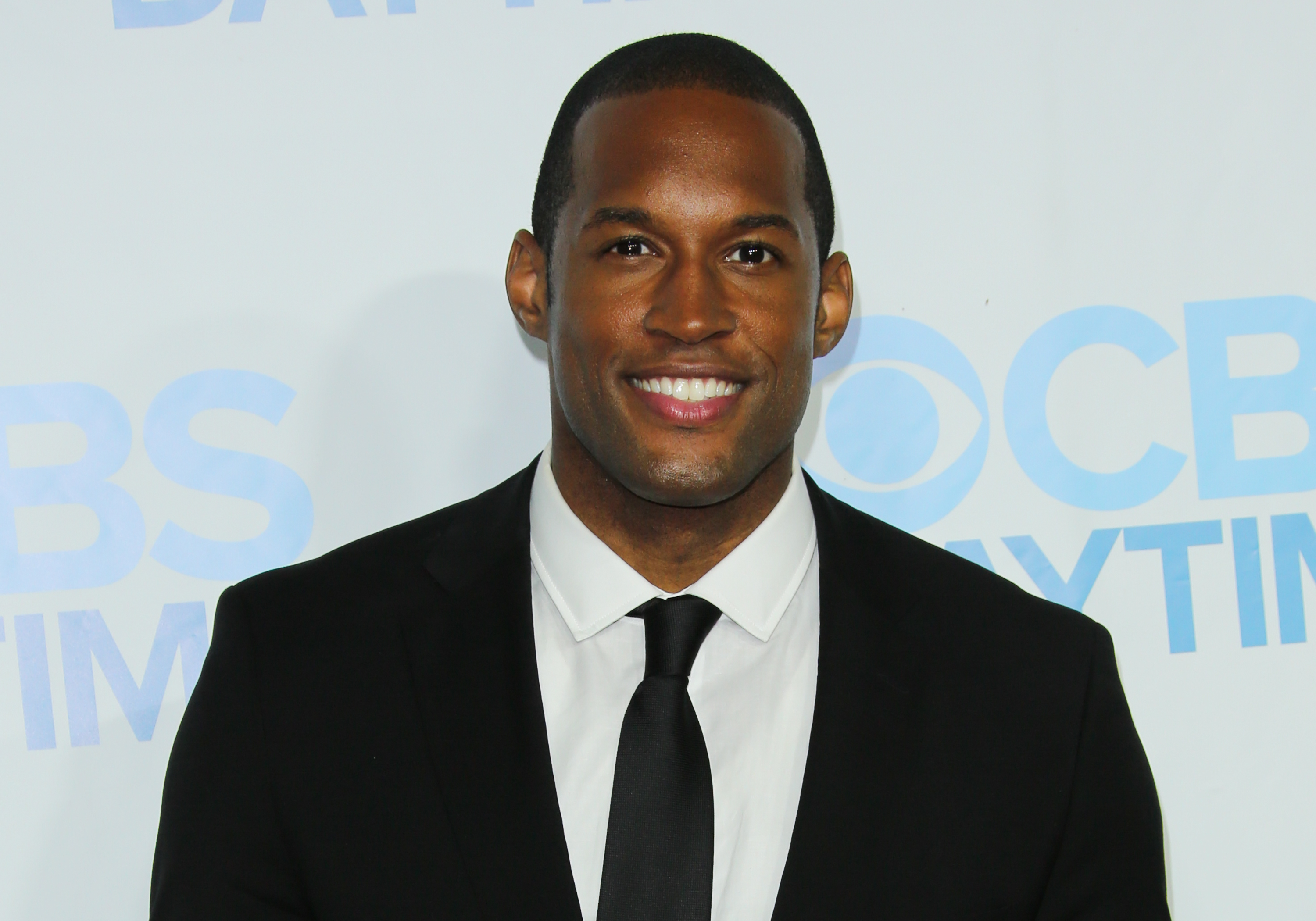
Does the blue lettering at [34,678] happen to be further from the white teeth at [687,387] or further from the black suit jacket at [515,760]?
the white teeth at [687,387]

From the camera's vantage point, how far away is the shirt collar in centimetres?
167

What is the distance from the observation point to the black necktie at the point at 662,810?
149 cm

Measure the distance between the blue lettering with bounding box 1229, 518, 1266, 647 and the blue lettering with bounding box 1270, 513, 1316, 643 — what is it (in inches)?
1.2

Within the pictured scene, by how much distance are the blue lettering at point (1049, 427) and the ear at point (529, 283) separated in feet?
2.88

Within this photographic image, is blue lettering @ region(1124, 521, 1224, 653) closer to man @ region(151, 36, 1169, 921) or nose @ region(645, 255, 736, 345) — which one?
man @ region(151, 36, 1169, 921)

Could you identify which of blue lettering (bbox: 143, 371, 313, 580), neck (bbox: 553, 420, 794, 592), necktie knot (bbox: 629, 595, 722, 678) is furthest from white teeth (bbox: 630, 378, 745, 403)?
blue lettering (bbox: 143, 371, 313, 580)

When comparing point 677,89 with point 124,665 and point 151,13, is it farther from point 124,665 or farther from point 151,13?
point 124,665

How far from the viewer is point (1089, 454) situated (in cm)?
225

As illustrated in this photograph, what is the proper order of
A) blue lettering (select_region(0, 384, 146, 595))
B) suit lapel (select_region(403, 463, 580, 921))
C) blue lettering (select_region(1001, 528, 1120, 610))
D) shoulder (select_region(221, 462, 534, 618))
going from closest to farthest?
suit lapel (select_region(403, 463, 580, 921))
shoulder (select_region(221, 462, 534, 618))
blue lettering (select_region(0, 384, 146, 595))
blue lettering (select_region(1001, 528, 1120, 610))

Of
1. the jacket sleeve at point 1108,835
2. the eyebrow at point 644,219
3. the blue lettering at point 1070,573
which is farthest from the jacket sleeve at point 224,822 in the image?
the blue lettering at point 1070,573

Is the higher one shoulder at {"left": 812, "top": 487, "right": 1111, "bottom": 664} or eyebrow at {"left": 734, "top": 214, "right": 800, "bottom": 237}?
eyebrow at {"left": 734, "top": 214, "right": 800, "bottom": 237}

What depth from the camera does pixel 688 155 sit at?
5.40ft

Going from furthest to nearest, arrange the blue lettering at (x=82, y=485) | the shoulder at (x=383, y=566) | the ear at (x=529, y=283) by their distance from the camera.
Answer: the blue lettering at (x=82, y=485), the ear at (x=529, y=283), the shoulder at (x=383, y=566)

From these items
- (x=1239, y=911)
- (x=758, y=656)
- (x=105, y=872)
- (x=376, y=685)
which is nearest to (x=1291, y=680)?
(x=1239, y=911)
